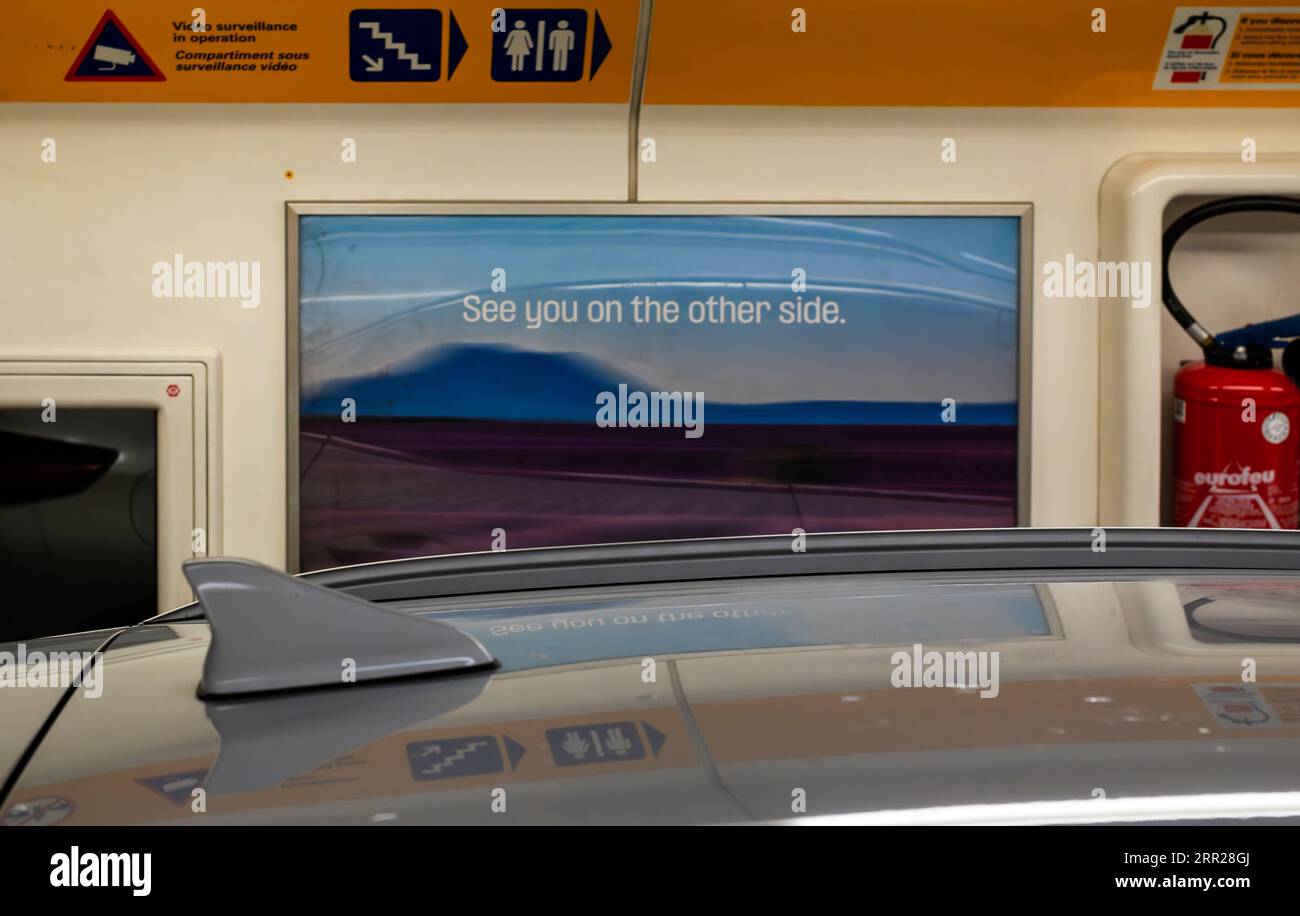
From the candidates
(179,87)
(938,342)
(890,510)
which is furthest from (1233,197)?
(179,87)

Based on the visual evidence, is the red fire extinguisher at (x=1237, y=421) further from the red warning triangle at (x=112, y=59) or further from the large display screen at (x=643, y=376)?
the red warning triangle at (x=112, y=59)

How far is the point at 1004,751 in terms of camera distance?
1.85 feet

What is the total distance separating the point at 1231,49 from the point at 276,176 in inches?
78.0

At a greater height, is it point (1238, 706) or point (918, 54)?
point (918, 54)

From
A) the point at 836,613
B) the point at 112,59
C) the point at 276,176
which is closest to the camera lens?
the point at 836,613

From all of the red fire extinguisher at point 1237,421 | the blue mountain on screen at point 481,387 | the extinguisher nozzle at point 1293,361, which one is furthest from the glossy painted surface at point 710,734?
the extinguisher nozzle at point 1293,361

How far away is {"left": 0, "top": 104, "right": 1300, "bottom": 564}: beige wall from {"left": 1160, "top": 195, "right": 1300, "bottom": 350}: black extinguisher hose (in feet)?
0.35

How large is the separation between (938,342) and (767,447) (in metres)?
0.43

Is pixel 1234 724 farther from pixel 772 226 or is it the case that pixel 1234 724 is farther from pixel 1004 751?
pixel 772 226

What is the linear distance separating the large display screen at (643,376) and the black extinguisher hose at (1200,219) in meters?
0.34

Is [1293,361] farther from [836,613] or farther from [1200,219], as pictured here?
[836,613]

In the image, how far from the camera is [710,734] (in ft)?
1.94

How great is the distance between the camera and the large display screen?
2.61m

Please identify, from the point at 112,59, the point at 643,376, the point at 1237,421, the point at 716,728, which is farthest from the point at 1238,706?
the point at 112,59
